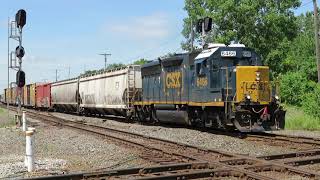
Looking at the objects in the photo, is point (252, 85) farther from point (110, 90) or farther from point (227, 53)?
point (110, 90)

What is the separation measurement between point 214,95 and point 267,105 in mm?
1892

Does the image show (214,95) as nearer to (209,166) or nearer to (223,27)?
(209,166)

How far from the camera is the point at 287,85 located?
140ft

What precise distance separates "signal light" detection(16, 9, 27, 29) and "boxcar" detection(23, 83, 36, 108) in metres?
36.1

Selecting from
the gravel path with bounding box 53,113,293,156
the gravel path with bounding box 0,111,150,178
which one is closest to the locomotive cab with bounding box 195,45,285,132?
the gravel path with bounding box 53,113,293,156

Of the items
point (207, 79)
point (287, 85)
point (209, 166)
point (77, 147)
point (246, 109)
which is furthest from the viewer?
point (287, 85)

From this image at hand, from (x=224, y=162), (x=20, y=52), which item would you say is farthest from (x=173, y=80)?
(x=224, y=162)

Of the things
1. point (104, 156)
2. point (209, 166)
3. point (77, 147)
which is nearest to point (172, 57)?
point (77, 147)

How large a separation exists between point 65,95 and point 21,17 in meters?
22.1

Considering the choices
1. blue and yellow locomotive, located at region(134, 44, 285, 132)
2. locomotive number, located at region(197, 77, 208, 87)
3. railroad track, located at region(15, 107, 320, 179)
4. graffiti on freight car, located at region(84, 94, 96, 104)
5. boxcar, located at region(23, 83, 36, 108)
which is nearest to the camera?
railroad track, located at region(15, 107, 320, 179)

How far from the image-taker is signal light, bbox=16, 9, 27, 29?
20516mm

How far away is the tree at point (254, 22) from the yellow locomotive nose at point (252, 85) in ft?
104

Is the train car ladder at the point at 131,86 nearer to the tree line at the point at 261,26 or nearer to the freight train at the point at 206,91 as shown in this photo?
the freight train at the point at 206,91

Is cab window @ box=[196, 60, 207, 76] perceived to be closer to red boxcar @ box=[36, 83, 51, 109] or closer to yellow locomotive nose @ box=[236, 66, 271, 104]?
yellow locomotive nose @ box=[236, 66, 271, 104]
